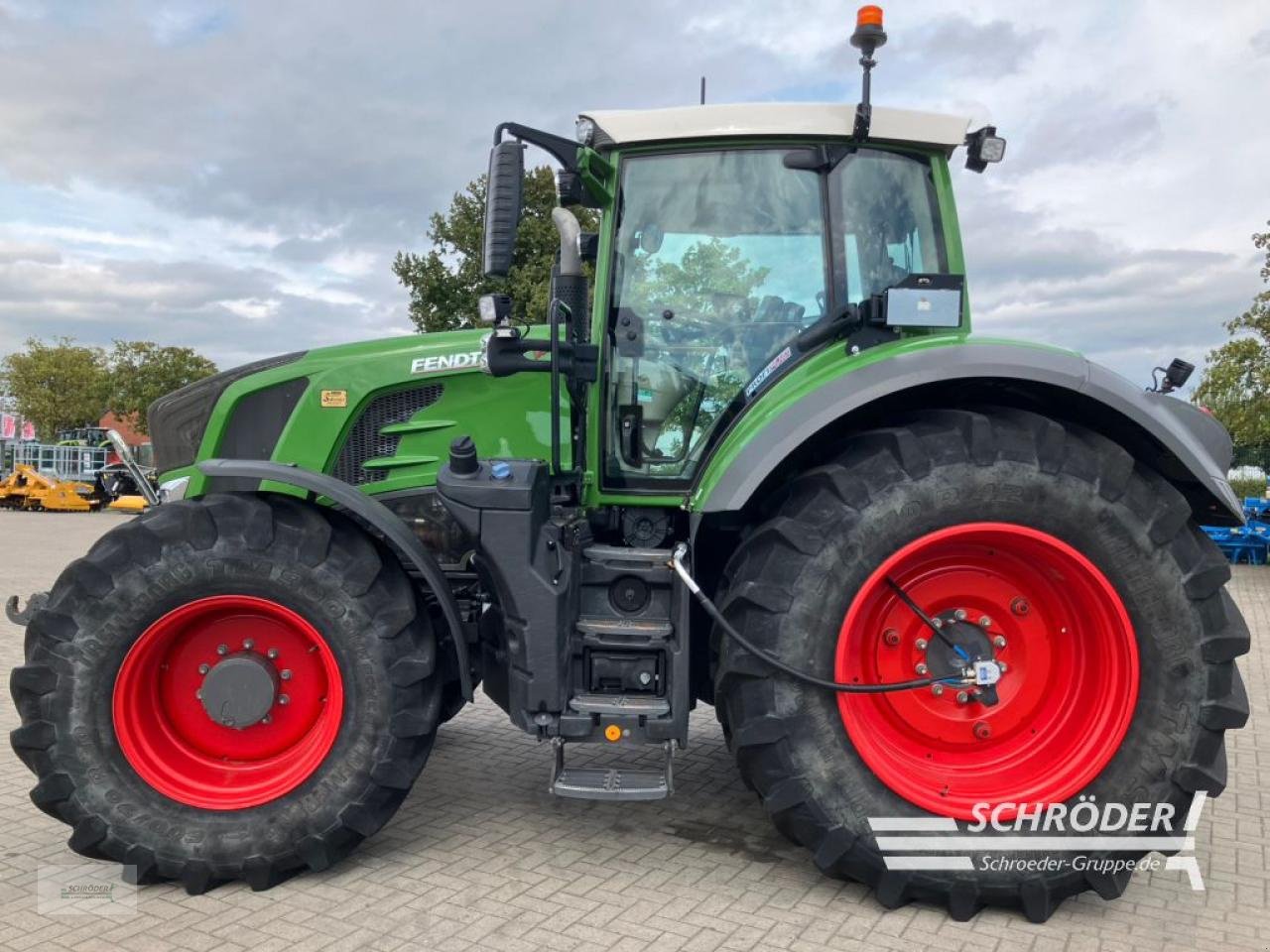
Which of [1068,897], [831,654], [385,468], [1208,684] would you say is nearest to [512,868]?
[831,654]

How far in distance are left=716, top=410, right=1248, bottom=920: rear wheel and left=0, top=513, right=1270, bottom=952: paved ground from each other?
183 mm

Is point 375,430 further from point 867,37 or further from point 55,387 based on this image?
A: point 55,387

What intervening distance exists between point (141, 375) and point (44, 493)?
74.0 feet

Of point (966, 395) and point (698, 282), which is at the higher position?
point (698, 282)

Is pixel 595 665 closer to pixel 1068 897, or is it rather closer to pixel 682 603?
pixel 682 603

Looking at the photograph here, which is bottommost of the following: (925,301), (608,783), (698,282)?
(608,783)

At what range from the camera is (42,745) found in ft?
10.7

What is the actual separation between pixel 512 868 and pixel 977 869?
1.62 m

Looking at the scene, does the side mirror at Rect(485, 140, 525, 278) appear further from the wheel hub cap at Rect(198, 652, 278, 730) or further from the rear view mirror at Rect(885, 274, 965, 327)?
→ the wheel hub cap at Rect(198, 652, 278, 730)

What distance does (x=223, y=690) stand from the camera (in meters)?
3.40

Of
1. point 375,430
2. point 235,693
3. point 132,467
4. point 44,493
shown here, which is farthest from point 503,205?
point 44,493

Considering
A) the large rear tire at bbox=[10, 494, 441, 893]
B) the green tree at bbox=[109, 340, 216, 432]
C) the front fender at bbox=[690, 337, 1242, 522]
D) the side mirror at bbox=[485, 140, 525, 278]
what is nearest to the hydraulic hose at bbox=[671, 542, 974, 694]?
the front fender at bbox=[690, 337, 1242, 522]

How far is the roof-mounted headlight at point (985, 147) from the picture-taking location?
12.2ft

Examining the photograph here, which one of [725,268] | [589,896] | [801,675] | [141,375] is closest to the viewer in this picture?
[801,675]
